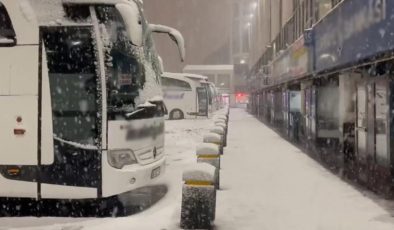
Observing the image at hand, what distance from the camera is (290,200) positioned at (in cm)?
756

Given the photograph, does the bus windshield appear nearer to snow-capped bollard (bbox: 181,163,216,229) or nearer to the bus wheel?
snow-capped bollard (bbox: 181,163,216,229)

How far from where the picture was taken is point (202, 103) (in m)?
33.6

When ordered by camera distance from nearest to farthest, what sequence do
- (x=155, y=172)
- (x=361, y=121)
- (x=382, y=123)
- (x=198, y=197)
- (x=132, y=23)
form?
(x=198, y=197), (x=132, y=23), (x=155, y=172), (x=382, y=123), (x=361, y=121)

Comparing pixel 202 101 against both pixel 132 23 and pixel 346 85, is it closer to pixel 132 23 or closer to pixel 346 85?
pixel 346 85

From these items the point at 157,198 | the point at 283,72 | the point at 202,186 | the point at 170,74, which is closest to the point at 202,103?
the point at 170,74

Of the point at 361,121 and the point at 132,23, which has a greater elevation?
the point at 132,23

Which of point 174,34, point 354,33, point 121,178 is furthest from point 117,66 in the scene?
point 354,33

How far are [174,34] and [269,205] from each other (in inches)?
133

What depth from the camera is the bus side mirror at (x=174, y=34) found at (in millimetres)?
7855

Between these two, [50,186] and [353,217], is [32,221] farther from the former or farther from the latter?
[353,217]

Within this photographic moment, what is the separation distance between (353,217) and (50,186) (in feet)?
14.3

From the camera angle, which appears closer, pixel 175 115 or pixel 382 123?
pixel 382 123

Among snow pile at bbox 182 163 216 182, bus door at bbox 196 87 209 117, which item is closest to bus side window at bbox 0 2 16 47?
snow pile at bbox 182 163 216 182

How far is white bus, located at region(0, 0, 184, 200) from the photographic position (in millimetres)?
6332
